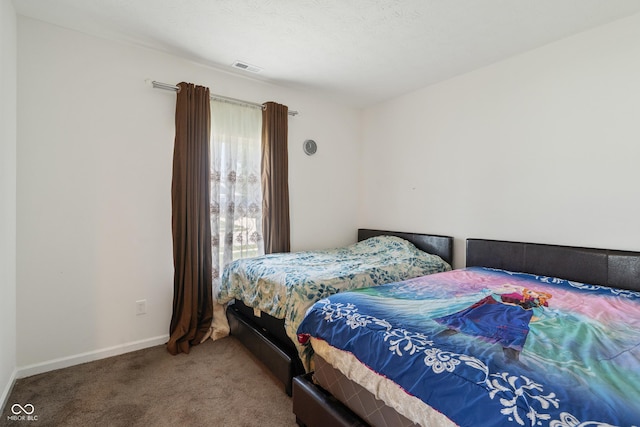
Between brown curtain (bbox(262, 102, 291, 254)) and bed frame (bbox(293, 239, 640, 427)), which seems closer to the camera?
bed frame (bbox(293, 239, 640, 427))

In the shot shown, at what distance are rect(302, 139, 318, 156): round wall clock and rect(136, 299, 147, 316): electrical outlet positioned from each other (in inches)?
86.6

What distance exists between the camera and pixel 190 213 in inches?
103

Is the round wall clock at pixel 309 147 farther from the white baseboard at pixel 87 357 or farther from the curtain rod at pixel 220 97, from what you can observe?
A: the white baseboard at pixel 87 357

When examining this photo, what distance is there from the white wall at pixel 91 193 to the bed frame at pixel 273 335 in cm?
68

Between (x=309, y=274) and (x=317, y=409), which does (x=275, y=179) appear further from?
(x=317, y=409)

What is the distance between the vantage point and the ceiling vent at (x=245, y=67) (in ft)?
9.11

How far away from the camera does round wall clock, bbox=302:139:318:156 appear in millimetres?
3557

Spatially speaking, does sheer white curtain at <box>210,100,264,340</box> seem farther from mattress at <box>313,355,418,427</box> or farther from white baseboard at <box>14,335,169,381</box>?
mattress at <box>313,355,418,427</box>

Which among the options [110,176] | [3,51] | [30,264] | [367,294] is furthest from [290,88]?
[30,264]

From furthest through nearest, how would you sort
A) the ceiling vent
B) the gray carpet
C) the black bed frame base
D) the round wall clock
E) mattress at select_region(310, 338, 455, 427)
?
the round wall clock, the ceiling vent, the gray carpet, the black bed frame base, mattress at select_region(310, 338, 455, 427)

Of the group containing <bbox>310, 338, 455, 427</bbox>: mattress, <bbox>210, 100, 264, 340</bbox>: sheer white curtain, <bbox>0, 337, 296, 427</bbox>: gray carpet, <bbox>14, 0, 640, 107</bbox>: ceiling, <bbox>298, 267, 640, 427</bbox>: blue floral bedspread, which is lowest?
<bbox>0, 337, 296, 427</bbox>: gray carpet

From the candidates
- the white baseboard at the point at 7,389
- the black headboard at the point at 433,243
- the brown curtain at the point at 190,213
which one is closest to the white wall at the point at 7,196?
the white baseboard at the point at 7,389

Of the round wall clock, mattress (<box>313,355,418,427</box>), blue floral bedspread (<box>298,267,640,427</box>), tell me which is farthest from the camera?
the round wall clock

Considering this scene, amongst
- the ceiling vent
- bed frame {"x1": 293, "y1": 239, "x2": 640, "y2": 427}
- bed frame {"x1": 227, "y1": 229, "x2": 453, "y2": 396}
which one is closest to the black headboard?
bed frame {"x1": 227, "y1": 229, "x2": 453, "y2": 396}
